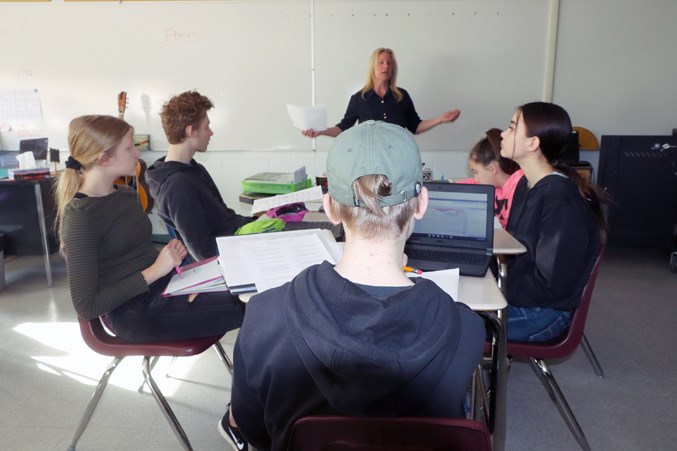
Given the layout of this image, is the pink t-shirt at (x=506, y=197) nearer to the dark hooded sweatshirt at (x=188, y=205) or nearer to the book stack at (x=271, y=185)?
the book stack at (x=271, y=185)

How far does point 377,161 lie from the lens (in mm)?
896

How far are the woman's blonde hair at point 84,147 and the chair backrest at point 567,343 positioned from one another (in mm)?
1494

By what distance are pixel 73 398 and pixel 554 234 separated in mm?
2004

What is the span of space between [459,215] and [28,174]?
319 cm

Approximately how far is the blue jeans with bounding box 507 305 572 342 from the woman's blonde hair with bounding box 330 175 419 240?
3.26 ft

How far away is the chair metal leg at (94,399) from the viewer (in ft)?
5.71

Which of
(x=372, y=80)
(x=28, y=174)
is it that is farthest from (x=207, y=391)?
(x=372, y=80)

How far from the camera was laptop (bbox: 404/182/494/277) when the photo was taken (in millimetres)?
1656

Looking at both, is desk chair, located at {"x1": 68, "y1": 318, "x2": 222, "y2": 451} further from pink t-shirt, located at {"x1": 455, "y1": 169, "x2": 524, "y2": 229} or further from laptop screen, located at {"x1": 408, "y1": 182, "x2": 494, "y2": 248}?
pink t-shirt, located at {"x1": 455, "y1": 169, "x2": 524, "y2": 229}

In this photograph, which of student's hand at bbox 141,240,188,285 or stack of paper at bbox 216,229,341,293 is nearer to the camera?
stack of paper at bbox 216,229,341,293

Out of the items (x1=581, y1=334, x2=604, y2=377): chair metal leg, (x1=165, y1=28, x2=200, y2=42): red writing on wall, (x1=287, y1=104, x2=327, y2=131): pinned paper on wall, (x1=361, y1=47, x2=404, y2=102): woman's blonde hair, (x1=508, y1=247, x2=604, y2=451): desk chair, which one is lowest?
(x1=581, y1=334, x2=604, y2=377): chair metal leg

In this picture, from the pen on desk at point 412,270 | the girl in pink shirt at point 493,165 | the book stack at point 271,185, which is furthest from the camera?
the book stack at point 271,185

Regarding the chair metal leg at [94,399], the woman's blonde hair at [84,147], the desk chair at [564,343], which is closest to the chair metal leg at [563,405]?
the desk chair at [564,343]

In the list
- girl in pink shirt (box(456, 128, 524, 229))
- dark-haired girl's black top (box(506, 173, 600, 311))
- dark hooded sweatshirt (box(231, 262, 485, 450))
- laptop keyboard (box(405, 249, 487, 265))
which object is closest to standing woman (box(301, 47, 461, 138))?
girl in pink shirt (box(456, 128, 524, 229))
